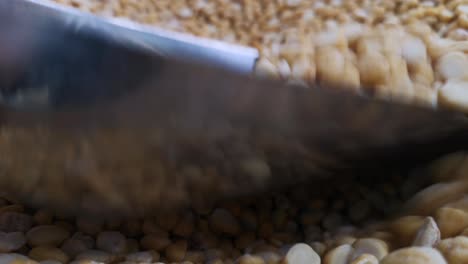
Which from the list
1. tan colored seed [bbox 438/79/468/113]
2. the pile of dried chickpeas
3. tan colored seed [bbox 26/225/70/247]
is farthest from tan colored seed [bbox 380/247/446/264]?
tan colored seed [bbox 26/225/70/247]

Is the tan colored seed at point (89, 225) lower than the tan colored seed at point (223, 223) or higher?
lower

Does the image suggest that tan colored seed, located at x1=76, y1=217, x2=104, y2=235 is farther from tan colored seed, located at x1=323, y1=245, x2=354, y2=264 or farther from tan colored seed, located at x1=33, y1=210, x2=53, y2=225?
tan colored seed, located at x1=323, y1=245, x2=354, y2=264

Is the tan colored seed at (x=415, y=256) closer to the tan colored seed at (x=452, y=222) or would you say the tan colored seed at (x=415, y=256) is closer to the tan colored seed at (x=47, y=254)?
the tan colored seed at (x=452, y=222)

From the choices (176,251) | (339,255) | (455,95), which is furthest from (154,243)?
(455,95)

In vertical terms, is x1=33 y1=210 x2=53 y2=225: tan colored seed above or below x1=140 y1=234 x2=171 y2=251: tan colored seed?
above

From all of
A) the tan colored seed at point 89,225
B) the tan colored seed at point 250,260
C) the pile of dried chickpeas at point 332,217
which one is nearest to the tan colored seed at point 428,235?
the pile of dried chickpeas at point 332,217

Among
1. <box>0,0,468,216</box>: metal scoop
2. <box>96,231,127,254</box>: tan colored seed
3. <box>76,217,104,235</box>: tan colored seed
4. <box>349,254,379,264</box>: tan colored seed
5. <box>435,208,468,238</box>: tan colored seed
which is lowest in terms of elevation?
<box>96,231,127,254</box>: tan colored seed

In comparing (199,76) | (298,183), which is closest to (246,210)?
(298,183)
